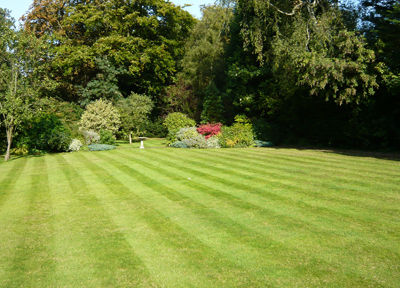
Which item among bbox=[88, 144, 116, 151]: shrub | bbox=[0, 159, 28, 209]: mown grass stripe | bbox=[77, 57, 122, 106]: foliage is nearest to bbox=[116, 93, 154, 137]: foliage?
bbox=[77, 57, 122, 106]: foliage

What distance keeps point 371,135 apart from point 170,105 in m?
20.3

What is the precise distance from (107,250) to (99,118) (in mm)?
19560

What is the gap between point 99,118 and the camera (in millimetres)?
22812

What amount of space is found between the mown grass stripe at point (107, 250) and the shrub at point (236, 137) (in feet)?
44.0

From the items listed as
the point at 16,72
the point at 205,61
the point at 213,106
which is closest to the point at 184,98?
the point at 205,61

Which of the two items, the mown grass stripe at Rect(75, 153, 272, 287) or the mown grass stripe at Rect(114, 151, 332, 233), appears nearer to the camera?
the mown grass stripe at Rect(75, 153, 272, 287)

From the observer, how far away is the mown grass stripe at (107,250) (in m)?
3.94

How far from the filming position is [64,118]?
25.0 m

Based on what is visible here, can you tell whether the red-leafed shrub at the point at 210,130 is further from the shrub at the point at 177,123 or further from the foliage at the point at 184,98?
the foliage at the point at 184,98

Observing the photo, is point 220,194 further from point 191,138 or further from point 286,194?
point 191,138

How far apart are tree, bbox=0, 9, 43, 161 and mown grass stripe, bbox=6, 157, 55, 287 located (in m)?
8.68

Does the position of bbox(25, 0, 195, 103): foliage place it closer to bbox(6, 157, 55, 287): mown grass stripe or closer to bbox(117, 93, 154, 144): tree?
bbox(117, 93, 154, 144): tree

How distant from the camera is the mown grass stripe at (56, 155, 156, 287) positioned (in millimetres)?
3938

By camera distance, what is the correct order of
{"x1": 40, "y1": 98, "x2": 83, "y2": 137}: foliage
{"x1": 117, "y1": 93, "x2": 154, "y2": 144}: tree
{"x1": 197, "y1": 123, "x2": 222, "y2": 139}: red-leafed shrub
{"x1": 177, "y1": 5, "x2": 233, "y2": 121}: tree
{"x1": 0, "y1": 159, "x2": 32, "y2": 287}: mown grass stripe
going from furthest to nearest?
{"x1": 177, "y1": 5, "x2": 233, "y2": 121}: tree < {"x1": 117, "y1": 93, "x2": 154, "y2": 144}: tree < {"x1": 40, "y1": 98, "x2": 83, "y2": 137}: foliage < {"x1": 197, "y1": 123, "x2": 222, "y2": 139}: red-leafed shrub < {"x1": 0, "y1": 159, "x2": 32, "y2": 287}: mown grass stripe
